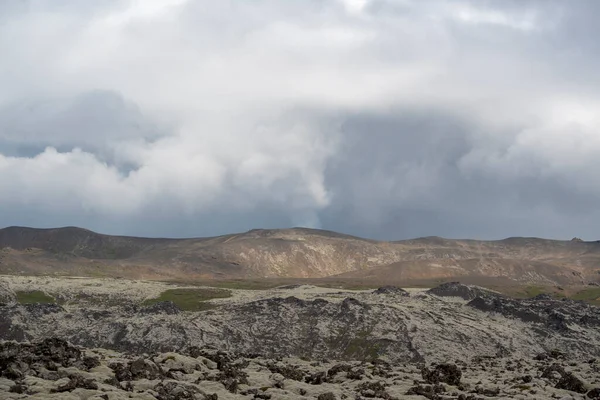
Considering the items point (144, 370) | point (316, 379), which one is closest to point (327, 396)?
point (316, 379)

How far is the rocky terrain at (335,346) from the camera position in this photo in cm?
3644

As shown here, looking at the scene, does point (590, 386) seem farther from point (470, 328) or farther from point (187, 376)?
point (470, 328)

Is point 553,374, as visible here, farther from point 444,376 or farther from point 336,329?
point 336,329

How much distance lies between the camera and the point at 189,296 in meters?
155

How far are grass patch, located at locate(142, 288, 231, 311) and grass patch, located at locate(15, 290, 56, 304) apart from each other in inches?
914

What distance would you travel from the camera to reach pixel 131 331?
92750mm

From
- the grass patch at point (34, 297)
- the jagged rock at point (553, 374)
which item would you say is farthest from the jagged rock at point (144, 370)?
the grass patch at point (34, 297)

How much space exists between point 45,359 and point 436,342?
64.2 metres

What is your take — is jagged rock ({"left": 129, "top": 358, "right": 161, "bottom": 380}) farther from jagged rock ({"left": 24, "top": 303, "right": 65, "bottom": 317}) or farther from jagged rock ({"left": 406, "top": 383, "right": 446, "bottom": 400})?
jagged rock ({"left": 24, "top": 303, "right": 65, "bottom": 317})

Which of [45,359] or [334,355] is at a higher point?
[45,359]

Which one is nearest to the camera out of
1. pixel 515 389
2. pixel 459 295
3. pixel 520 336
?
pixel 515 389

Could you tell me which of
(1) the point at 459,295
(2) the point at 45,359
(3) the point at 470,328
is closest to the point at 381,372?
(2) the point at 45,359

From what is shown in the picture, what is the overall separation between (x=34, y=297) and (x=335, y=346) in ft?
296

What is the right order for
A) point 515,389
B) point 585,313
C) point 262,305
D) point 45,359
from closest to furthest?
point 45,359 → point 515,389 → point 262,305 → point 585,313
